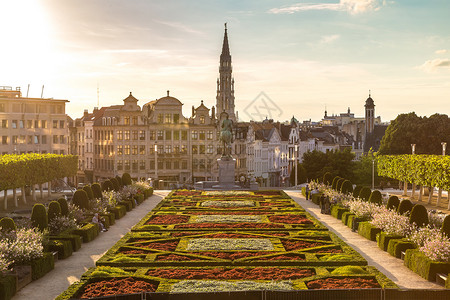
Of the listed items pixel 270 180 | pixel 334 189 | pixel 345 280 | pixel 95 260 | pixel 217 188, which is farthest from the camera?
pixel 270 180

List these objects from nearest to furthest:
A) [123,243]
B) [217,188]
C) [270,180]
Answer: [123,243] < [217,188] < [270,180]

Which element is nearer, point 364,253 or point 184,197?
point 364,253

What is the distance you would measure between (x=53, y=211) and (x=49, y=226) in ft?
3.42

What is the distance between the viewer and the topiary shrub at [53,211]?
33.5 metres

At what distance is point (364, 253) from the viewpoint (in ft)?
99.3

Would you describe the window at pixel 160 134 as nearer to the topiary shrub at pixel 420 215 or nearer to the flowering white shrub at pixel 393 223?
the flowering white shrub at pixel 393 223

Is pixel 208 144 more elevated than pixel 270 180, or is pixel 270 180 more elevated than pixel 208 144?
pixel 208 144

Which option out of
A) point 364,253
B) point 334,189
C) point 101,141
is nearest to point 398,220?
point 364,253

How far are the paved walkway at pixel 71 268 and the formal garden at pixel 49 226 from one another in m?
0.34

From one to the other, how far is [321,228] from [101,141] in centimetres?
8782

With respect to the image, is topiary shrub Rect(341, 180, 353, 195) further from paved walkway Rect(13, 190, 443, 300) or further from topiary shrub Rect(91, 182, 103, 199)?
topiary shrub Rect(91, 182, 103, 199)

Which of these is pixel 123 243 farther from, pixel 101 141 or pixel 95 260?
pixel 101 141

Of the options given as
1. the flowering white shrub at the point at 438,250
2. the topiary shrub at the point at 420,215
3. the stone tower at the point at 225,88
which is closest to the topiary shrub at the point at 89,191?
the topiary shrub at the point at 420,215

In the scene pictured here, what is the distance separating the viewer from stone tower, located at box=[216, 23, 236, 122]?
408 feet
